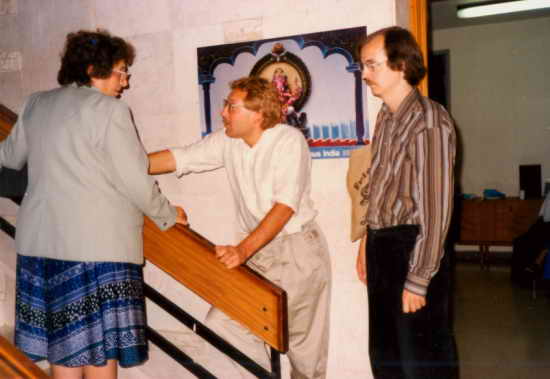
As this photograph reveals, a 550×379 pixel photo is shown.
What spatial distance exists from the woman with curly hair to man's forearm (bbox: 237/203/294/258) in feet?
1.36

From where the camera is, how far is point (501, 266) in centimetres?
629

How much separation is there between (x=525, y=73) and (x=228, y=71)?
520 cm

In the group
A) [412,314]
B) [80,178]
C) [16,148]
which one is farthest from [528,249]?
[16,148]

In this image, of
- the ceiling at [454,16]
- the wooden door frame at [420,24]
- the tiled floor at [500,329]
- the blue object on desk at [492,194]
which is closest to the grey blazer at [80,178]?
the wooden door frame at [420,24]

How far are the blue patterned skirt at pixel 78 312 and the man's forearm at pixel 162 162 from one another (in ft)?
2.23

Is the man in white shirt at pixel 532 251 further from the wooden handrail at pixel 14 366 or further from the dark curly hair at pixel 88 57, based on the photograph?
the wooden handrail at pixel 14 366

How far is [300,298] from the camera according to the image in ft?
7.80

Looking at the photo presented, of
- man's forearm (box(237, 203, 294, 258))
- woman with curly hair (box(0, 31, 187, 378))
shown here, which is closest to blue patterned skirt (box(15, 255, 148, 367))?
woman with curly hair (box(0, 31, 187, 378))

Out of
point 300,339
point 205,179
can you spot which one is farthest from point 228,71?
point 300,339

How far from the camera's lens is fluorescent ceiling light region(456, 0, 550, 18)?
19.0 feet

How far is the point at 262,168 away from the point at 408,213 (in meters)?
0.74

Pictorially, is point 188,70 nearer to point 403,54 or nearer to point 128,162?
point 128,162

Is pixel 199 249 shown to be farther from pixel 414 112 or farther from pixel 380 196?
pixel 414 112

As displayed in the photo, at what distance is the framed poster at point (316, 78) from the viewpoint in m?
2.38
